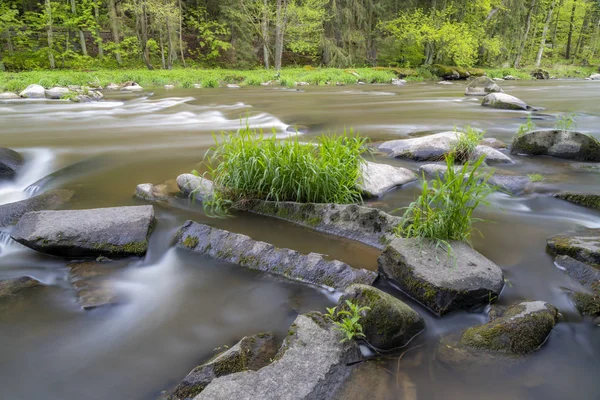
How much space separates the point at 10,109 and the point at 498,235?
13.9 meters

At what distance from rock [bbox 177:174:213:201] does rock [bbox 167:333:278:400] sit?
275cm

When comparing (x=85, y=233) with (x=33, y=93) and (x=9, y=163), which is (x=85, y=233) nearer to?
(x=9, y=163)

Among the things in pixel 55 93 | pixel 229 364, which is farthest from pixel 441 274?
pixel 55 93

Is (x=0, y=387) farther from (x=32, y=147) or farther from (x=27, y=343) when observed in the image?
(x=32, y=147)

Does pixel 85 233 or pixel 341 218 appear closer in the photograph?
pixel 85 233

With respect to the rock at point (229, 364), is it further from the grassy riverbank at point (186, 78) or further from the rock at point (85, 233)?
the grassy riverbank at point (186, 78)

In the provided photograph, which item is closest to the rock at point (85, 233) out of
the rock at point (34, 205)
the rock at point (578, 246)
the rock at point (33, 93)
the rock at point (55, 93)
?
the rock at point (34, 205)

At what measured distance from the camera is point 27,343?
8.88 feet

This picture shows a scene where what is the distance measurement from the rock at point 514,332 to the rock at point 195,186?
134 inches

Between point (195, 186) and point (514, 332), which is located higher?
point (195, 186)

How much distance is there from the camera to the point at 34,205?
184 inches

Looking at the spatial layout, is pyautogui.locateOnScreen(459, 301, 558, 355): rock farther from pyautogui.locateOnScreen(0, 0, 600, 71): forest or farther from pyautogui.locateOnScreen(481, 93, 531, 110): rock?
pyautogui.locateOnScreen(0, 0, 600, 71): forest

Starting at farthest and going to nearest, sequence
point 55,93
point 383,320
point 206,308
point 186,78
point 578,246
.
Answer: point 186,78 → point 55,93 → point 578,246 → point 206,308 → point 383,320

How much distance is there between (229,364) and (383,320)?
963mm
